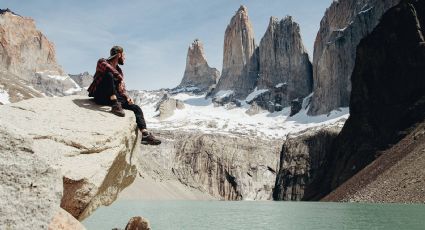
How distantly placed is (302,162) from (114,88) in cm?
15367

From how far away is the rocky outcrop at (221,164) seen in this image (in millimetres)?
173000

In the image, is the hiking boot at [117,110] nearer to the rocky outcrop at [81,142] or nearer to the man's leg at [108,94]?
the man's leg at [108,94]

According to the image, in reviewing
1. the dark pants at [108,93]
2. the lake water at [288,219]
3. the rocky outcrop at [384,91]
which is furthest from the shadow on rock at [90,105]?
the rocky outcrop at [384,91]

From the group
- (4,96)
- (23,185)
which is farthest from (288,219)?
(4,96)

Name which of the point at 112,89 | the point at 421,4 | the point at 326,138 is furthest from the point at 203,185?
the point at 112,89

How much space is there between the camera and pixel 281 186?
162 metres

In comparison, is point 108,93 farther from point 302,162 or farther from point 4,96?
point 4,96

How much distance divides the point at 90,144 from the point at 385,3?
18899 cm

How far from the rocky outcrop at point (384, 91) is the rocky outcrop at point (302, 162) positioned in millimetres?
16079

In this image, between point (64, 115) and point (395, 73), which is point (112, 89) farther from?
point (395, 73)

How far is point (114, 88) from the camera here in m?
13.0

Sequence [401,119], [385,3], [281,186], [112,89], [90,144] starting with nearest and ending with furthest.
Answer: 1. [90,144]
2. [112,89]
3. [401,119]
4. [281,186]
5. [385,3]

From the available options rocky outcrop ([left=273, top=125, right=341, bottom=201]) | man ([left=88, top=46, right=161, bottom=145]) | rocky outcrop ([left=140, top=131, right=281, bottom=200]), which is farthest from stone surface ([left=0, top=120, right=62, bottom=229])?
rocky outcrop ([left=140, top=131, right=281, bottom=200])

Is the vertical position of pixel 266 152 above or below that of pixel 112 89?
below
